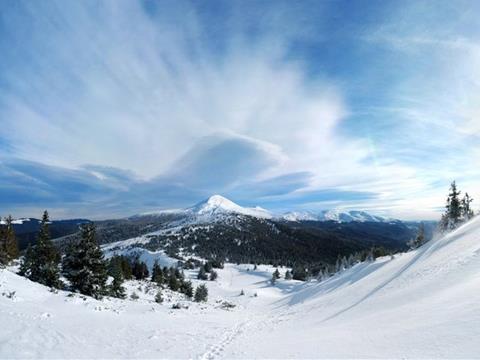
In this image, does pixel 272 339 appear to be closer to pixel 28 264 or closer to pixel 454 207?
pixel 28 264

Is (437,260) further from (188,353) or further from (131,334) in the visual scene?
(131,334)

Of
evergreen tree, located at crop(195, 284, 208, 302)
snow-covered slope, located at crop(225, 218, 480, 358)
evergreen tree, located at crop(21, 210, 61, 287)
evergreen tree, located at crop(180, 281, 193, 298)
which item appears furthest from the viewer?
evergreen tree, located at crop(180, 281, 193, 298)

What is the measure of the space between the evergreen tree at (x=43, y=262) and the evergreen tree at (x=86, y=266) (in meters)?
1.24

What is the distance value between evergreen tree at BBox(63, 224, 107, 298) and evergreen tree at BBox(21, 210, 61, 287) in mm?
1239

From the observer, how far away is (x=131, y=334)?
14398 mm

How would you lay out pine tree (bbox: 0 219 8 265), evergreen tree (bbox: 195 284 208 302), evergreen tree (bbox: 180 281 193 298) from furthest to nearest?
evergreen tree (bbox: 180 281 193 298) → evergreen tree (bbox: 195 284 208 302) → pine tree (bbox: 0 219 8 265)

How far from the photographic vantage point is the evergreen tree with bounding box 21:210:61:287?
2645cm

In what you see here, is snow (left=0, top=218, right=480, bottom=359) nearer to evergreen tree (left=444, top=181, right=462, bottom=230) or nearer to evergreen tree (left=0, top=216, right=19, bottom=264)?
evergreen tree (left=0, top=216, right=19, bottom=264)

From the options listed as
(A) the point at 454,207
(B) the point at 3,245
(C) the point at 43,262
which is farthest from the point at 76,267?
(A) the point at 454,207

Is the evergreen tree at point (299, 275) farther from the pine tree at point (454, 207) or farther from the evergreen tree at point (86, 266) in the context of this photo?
the evergreen tree at point (86, 266)

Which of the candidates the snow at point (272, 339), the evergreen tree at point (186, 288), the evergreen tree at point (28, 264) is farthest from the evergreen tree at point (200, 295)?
the snow at point (272, 339)

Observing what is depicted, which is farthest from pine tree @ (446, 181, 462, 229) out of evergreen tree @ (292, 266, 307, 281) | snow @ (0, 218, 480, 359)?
evergreen tree @ (292, 266, 307, 281)

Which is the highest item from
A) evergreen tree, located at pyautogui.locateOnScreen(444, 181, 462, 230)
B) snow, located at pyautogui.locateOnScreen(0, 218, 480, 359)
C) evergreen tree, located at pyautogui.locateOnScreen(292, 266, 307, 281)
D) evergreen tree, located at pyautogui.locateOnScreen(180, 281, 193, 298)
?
evergreen tree, located at pyautogui.locateOnScreen(444, 181, 462, 230)

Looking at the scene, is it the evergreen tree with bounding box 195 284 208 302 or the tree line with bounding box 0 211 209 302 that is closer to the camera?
the tree line with bounding box 0 211 209 302
